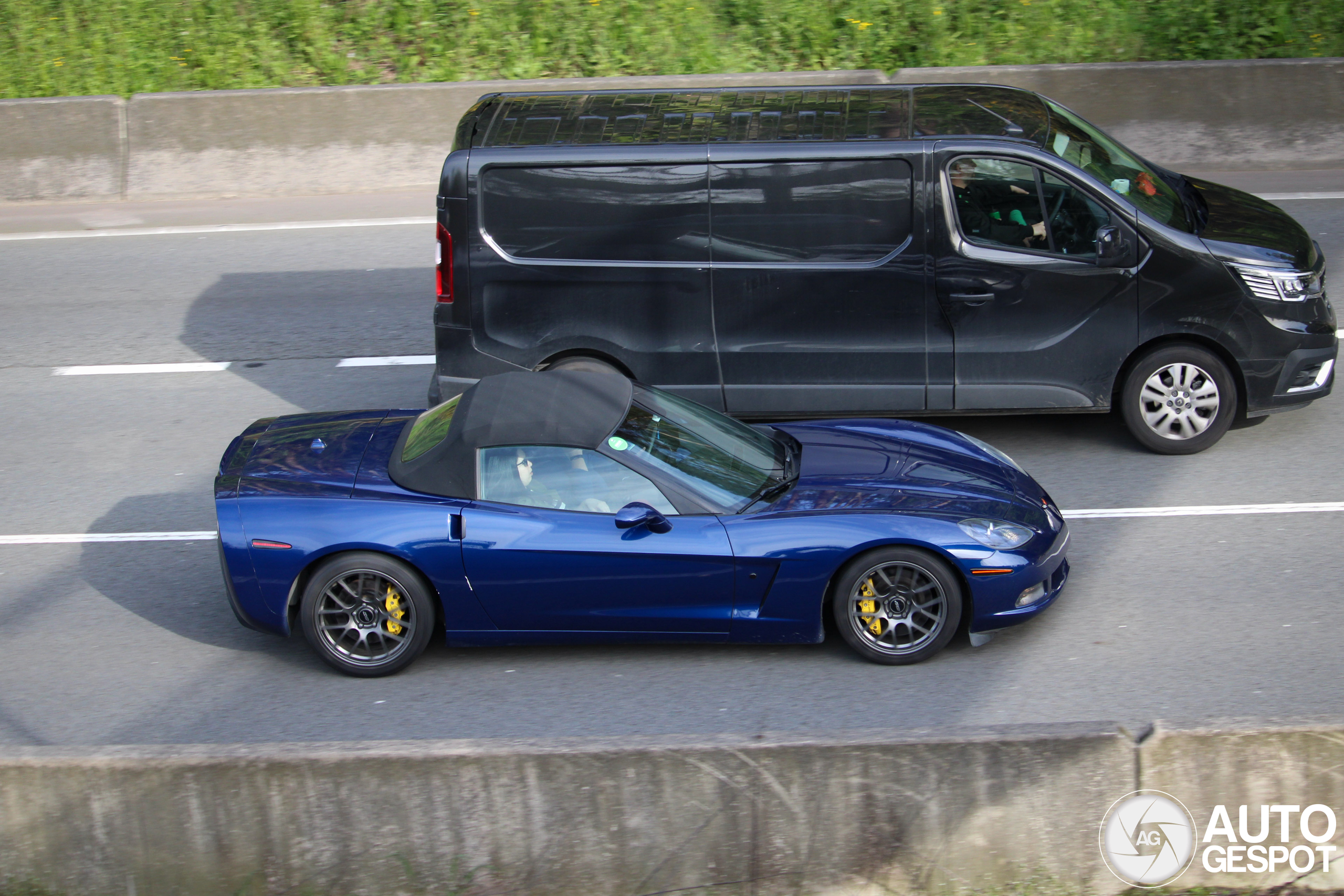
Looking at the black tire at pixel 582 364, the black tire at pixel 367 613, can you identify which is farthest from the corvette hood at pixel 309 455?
the black tire at pixel 582 364

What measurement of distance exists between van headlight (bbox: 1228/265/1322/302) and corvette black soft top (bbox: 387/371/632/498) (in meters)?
3.76

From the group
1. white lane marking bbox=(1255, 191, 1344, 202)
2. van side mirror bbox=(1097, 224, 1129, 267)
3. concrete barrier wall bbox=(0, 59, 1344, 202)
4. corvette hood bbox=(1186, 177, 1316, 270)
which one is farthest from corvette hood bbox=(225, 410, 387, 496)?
white lane marking bbox=(1255, 191, 1344, 202)

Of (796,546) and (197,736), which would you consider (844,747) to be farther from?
(197,736)

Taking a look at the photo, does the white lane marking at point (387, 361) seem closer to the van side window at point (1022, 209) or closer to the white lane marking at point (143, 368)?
the white lane marking at point (143, 368)

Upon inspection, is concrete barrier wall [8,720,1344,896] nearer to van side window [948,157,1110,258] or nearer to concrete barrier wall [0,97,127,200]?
van side window [948,157,1110,258]

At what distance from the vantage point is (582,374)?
6.44 m

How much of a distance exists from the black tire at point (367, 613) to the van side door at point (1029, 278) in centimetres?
362

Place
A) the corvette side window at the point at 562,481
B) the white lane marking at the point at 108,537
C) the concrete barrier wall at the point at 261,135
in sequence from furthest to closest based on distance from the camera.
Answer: the concrete barrier wall at the point at 261,135 → the white lane marking at the point at 108,537 → the corvette side window at the point at 562,481

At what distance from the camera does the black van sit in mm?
7512

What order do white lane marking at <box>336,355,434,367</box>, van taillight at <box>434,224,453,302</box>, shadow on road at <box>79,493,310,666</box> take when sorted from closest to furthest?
1. shadow on road at <box>79,493,310,666</box>
2. van taillight at <box>434,224,453,302</box>
3. white lane marking at <box>336,355,434,367</box>

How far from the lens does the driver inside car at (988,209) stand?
748 centimetres

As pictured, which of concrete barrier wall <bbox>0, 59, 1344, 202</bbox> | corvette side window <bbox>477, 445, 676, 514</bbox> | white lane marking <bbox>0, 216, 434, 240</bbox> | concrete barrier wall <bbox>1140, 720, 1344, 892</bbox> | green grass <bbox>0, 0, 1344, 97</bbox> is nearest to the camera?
concrete barrier wall <bbox>1140, 720, 1344, 892</bbox>

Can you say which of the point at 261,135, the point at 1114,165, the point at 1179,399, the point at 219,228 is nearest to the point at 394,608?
the point at 1179,399

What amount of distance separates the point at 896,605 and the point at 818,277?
255 cm
